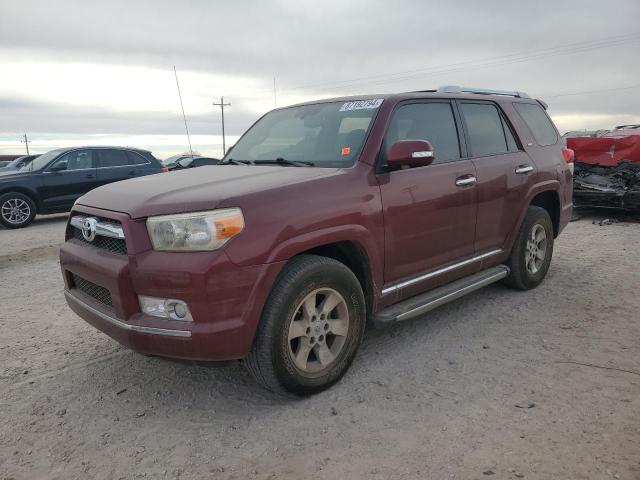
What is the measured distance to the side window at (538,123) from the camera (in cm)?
509

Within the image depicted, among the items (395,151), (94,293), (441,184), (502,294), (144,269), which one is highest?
(395,151)

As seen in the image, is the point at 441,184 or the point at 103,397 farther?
the point at 441,184

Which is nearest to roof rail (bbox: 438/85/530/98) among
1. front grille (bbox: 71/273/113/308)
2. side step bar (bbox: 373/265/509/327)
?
side step bar (bbox: 373/265/509/327)

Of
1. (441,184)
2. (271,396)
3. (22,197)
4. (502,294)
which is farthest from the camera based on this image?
(22,197)

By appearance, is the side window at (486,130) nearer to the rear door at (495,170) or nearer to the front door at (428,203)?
the rear door at (495,170)

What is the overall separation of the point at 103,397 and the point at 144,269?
1.08m

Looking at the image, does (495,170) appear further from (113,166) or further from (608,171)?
(113,166)

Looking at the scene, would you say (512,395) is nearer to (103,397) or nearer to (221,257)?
(221,257)

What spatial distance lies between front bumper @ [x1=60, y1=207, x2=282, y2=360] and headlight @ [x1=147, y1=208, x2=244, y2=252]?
5cm

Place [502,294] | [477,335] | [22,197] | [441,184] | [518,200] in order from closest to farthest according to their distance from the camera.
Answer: [441,184] → [477,335] → [518,200] → [502,294] → [22,197]

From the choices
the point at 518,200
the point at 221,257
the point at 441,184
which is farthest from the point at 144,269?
the point at 518,200

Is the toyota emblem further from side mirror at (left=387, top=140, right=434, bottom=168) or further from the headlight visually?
side mirror at (left=387, top=140, right=434, bottom=168)

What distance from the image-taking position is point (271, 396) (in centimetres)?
318

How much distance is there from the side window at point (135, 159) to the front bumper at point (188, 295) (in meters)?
9.60
